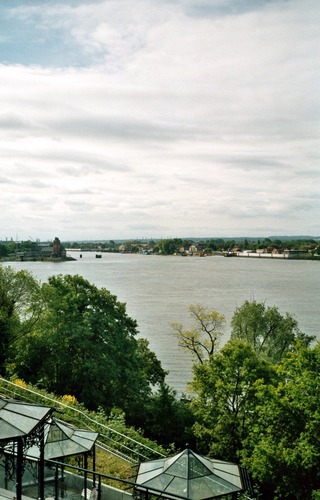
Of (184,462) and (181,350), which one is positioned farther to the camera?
(181,350)

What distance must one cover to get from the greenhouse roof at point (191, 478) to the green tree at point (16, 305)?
1845 cm

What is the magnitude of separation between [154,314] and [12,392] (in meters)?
34.1

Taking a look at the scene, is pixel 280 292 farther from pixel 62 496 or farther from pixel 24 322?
pixel 62 496

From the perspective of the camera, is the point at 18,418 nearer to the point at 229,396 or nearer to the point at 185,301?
the point at 229,396

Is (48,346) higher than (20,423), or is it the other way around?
(20,423)

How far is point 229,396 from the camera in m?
21.2

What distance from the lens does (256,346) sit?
127 ft

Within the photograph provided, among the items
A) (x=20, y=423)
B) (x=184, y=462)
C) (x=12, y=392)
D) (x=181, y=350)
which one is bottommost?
(x=181, y=350)

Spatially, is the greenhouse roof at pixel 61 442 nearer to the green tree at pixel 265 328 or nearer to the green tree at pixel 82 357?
the green tree at pixel 82 357

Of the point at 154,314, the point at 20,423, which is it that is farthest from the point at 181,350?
the point at 20,423

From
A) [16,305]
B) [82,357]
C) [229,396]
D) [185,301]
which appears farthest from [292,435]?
[185,301]

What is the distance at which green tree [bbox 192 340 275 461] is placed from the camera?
67.1 feet

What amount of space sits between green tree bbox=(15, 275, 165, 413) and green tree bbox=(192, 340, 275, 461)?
4.02 m

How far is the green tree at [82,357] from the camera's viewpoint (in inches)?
946
